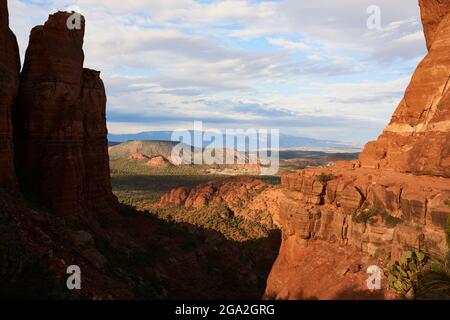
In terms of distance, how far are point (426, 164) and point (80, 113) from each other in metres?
24.3

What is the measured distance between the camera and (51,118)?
2928 centimetres

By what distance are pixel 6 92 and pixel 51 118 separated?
4.60m

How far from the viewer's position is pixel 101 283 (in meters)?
21.4

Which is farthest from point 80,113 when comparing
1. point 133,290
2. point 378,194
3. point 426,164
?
point 426,164

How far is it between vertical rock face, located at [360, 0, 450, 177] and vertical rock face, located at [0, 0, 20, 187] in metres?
23.4

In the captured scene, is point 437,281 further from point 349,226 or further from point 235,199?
point 235,199

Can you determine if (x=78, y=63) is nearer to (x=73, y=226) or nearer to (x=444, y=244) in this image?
(x=73, y=226)

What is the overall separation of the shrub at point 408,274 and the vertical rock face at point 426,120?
5.08 meters

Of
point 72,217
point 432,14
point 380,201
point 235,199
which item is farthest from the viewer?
point 235,199

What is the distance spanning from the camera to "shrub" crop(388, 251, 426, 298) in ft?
59.4

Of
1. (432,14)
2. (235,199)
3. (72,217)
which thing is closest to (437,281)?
(432,14)
